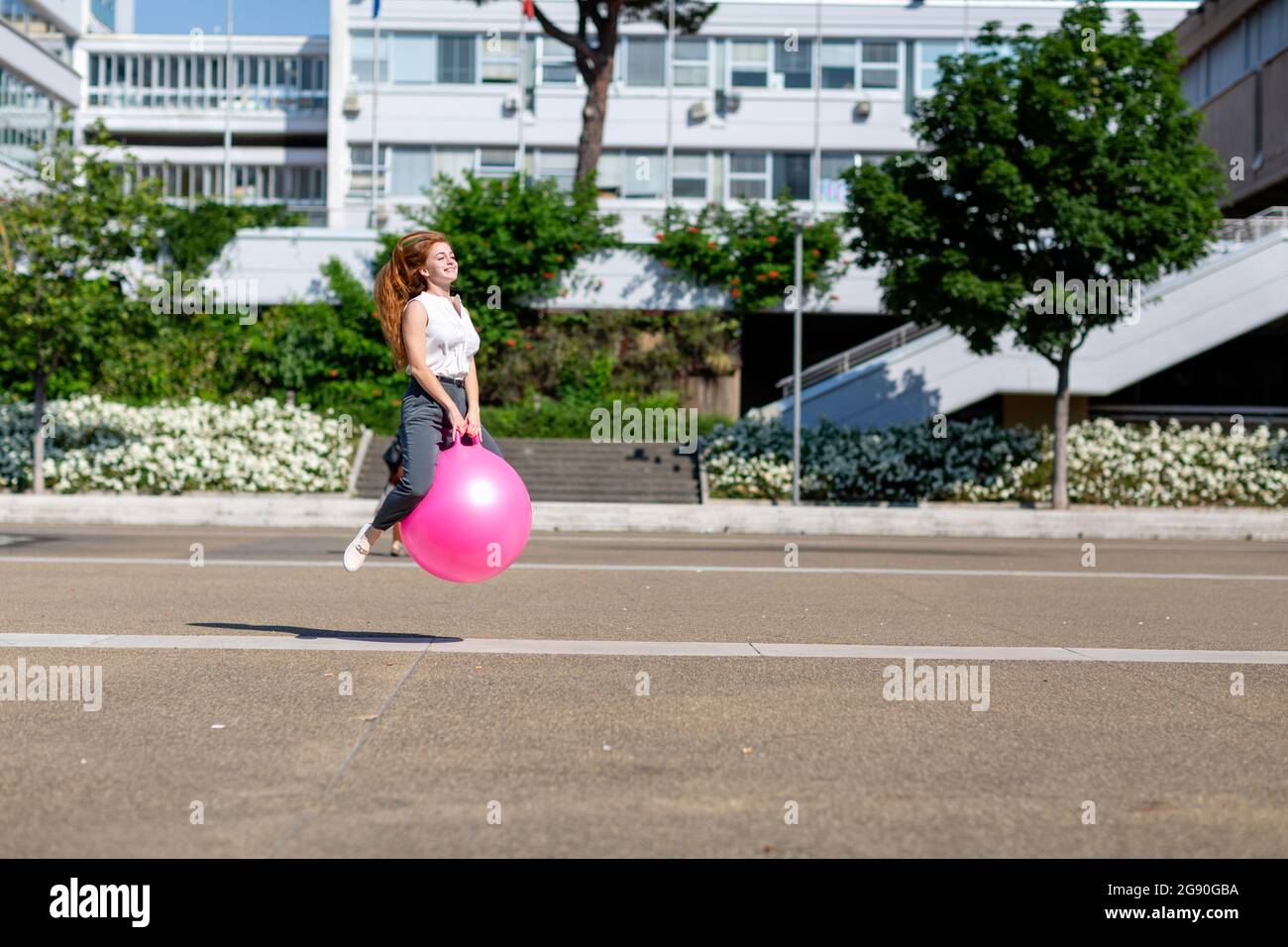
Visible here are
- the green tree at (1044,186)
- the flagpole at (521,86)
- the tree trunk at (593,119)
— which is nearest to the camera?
the green tree at (1044,186)

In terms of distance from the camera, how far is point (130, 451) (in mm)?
25297

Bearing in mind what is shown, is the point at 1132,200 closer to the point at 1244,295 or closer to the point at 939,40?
the point at 1244,295

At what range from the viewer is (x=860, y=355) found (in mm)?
30516

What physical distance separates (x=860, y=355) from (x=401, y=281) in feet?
79.9

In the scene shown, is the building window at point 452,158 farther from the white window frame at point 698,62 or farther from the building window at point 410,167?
the white window frame at point 698,62

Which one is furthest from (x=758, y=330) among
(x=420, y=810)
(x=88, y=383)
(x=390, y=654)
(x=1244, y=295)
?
(x=420, y=810)

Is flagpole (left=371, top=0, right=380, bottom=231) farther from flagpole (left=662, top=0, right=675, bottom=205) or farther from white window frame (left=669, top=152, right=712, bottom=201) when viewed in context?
white window frame (left=669, top=152, right=712, bottom=201)

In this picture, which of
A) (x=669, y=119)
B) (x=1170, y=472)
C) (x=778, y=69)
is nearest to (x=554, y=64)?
(x=669, y=119)

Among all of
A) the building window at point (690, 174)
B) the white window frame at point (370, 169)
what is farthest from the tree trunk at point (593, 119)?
the white window frame at point (370, 169)

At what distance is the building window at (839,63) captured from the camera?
43688mm

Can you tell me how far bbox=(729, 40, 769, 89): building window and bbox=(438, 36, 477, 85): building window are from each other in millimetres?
8388

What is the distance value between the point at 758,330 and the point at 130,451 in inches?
658

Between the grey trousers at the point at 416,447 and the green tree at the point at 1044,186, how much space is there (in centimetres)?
1619

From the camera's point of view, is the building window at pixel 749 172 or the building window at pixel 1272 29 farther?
the building window at pixel 749 172
